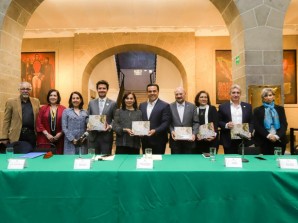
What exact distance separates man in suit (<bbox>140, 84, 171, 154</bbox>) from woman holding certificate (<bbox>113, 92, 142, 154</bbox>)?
0.52 ft

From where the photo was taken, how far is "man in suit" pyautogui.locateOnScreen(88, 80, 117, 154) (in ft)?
13.0

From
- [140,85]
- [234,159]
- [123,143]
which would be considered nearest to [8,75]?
[123,143]

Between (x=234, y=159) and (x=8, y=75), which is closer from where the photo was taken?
(x=234, y=159)

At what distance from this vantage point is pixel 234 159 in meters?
2.47

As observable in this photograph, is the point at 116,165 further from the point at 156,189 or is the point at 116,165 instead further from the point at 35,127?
the point at 35,127

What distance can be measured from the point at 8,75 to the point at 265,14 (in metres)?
4.68

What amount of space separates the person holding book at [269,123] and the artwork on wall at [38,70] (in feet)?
22.6

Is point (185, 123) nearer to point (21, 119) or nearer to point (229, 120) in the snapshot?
point (229, 120)

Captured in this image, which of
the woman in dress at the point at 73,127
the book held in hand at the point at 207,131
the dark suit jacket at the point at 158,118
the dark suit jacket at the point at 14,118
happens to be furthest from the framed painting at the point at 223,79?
the dark suit jacket at the point at 14,118

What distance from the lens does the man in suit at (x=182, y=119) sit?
12.9 ft

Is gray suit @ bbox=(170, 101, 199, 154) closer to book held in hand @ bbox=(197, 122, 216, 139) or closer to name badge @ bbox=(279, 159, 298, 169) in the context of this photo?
book held in hand @ bbox=(197, 122, 216, 139)

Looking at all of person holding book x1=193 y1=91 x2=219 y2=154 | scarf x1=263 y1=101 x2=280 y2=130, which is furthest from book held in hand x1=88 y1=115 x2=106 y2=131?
scarf x1=263 y1=101 x2=280 y2=130

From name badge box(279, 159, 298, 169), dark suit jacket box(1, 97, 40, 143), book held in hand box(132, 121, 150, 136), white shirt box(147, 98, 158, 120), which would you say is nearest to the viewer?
name badge box(279, 159, 298, 169)

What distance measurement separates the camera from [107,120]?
4.08 m
